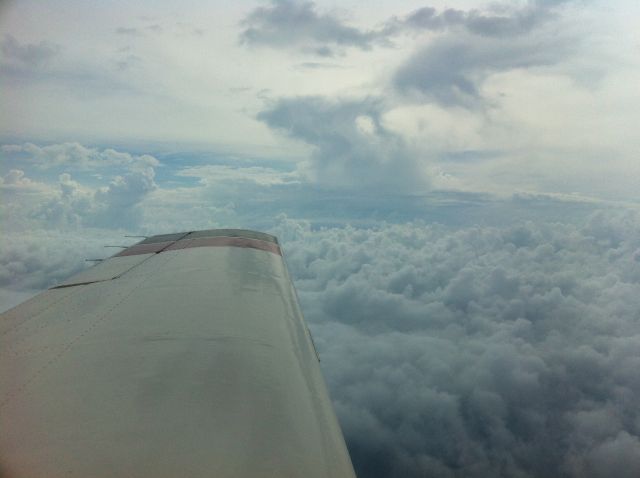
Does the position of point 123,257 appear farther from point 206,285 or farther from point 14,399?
point 14,399

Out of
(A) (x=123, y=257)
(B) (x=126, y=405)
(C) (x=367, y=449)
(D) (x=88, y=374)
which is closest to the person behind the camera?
(B) (x=126, y=405)

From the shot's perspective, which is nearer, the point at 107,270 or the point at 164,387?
the point at 164,387

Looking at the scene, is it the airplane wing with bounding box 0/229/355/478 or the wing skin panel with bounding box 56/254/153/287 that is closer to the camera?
the airplane wing with bounding box 0/229/355/478

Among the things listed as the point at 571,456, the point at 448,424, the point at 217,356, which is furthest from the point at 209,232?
the point at 571,456

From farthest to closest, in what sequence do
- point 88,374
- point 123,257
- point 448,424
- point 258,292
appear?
point 448,424
point 123,257
point 258,292
point 88,374

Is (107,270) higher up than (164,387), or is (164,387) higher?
(107,270)

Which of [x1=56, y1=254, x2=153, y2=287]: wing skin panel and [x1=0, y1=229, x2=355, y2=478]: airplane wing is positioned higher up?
[x1=56, y1=254, x2=153, y2=287]: wing skin panel

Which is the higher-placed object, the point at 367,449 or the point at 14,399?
the point at 14,399

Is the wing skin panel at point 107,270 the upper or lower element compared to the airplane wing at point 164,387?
upper
